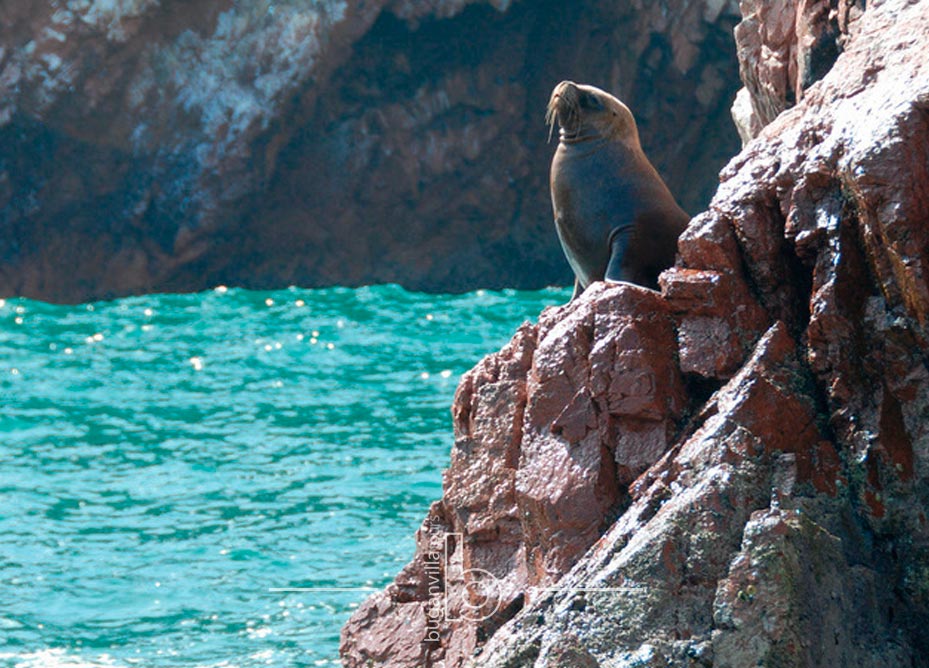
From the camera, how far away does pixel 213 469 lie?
8.21 metres

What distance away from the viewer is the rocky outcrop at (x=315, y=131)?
49.5 feet

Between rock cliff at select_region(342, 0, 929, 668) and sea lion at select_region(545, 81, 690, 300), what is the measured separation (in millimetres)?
853

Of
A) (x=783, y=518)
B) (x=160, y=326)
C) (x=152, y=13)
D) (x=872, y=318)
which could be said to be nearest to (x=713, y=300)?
(x=872, y=318)

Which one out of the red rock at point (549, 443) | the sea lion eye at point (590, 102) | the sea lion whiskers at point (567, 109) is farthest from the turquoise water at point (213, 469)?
the sea lion eye at point (590, 102)

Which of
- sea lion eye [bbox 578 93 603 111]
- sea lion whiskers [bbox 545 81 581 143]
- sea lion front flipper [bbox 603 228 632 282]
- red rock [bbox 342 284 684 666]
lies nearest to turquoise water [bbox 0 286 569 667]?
red rock [bbox 342 284 684 666]

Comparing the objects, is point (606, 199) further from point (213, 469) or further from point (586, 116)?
point (213, 469)

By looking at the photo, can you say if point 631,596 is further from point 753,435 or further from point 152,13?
point 152,13

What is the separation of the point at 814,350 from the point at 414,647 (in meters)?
1.40

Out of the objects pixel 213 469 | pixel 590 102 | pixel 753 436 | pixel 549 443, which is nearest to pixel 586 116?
pixel 590 102

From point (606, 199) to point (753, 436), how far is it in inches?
71.2

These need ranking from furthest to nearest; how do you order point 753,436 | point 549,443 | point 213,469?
point 213,469
point 549,443
point 753,436

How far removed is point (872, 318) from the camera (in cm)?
274

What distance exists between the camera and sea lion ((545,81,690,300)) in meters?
4.14

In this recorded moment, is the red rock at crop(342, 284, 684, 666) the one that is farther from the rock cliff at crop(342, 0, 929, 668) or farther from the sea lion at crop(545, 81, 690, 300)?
the sea lion at crop(545, 81, 690, 300)
